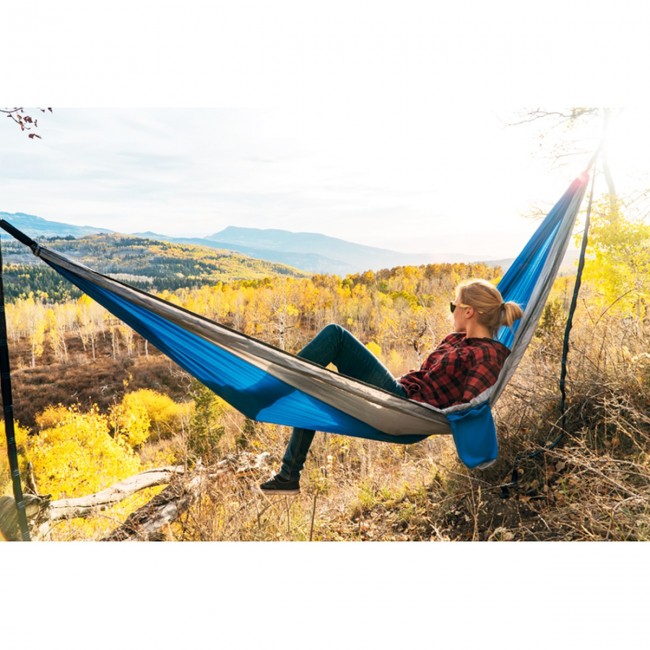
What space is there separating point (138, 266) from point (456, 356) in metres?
34.5

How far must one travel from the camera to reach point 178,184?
55.4m

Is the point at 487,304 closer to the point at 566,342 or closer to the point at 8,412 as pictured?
the point at 566,342

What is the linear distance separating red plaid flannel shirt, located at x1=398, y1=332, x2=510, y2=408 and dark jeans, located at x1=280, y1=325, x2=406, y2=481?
0.31 feet

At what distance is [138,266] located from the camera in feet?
112

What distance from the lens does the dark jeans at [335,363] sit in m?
2.00

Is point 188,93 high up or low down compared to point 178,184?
down

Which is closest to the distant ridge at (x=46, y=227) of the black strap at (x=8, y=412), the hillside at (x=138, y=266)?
the hillside at (x=138, y=266)

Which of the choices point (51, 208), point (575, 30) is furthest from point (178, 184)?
point (575, 30)

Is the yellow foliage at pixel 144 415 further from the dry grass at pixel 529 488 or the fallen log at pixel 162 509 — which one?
the dry grass at pixel 529 488

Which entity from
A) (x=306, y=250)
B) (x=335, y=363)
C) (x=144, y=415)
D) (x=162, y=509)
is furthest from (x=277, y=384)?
(x=306, y=250)
